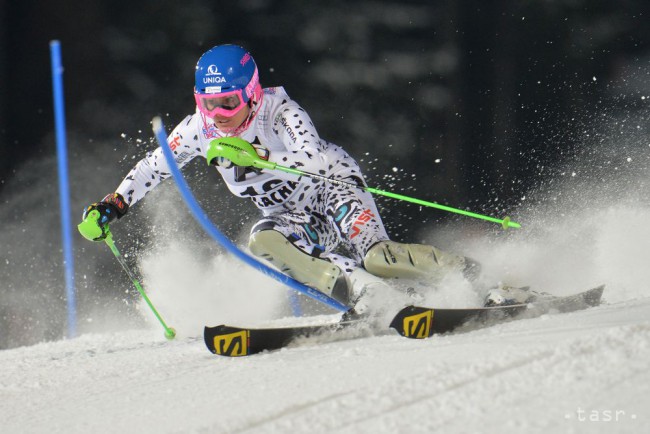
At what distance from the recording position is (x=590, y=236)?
3.70 meters

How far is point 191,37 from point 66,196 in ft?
3.64

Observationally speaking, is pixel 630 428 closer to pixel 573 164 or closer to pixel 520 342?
pixel 520 342

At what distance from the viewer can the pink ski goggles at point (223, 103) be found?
268 centimetres

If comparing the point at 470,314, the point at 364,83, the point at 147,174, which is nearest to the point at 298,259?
the point at 470,314

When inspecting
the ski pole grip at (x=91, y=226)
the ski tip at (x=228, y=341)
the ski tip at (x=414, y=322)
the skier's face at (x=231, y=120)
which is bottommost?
the ski tip at (x=228, y=341)

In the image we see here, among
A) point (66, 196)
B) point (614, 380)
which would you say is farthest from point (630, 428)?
point (66, 196)

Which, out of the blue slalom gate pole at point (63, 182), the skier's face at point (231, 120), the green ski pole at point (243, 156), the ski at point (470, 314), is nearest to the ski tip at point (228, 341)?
the ski at point (470, 314)

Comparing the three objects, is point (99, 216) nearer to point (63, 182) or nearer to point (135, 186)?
point (135, 186)

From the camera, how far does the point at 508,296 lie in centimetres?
267

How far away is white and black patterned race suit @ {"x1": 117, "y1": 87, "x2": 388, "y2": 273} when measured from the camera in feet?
8.89

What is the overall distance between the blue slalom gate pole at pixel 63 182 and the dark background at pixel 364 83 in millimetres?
40

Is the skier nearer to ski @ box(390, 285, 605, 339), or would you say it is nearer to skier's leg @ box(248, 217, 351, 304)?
skier's leg @ box(248, 217, 351, 304)

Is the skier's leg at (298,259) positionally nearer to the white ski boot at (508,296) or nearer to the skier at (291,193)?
the skier at (291,193)

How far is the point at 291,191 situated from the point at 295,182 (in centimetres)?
4
